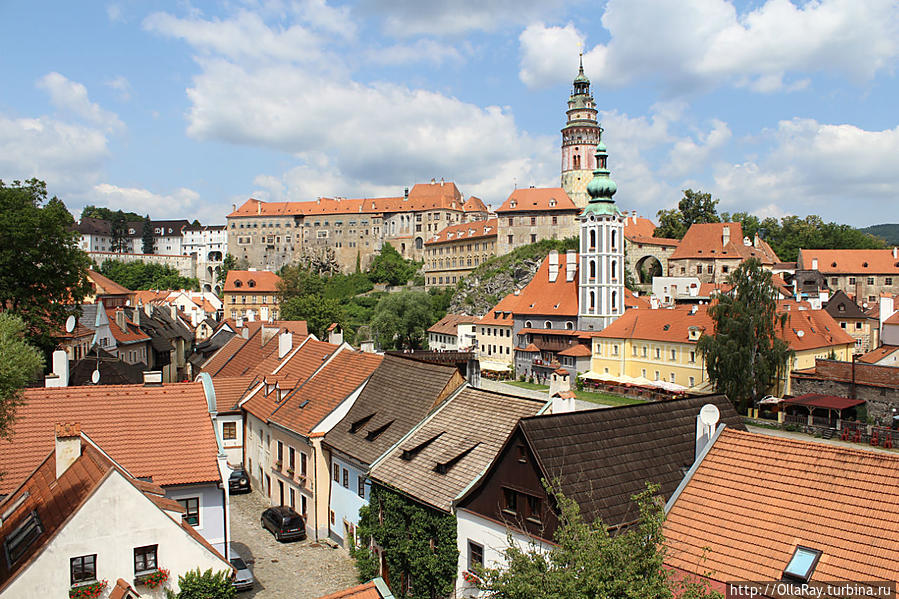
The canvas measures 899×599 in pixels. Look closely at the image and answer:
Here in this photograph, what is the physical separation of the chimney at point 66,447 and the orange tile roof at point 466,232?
95148mm

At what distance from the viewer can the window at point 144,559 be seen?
1282cm

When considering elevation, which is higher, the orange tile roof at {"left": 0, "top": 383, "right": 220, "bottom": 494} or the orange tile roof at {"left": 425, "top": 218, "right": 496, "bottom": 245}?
the orange tile roof at {"left": 425, "top": 218, "right": 496, "bottom": 245}

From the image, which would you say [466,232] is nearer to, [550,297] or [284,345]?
[550,297]

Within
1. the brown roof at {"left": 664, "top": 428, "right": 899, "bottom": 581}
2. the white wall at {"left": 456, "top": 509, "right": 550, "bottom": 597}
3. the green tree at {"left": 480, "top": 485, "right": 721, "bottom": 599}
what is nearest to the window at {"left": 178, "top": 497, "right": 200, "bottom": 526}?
the white wall at {"left": 456, "top": 509, "right": 550, "bottom": 597}

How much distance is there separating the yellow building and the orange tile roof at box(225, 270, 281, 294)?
58132 mm

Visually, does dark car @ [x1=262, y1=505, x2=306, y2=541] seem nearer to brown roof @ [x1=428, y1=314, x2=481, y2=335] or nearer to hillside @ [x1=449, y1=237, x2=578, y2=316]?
brown roof @ [x1=428, y1=314, x2=481, y2=335]

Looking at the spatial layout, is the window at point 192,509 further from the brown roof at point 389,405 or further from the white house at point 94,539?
the brown roof at point 389,405

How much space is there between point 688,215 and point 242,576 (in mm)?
94883

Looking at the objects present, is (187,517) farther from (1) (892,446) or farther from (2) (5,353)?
(1) (892,446)

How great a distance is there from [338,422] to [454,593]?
8.35 m

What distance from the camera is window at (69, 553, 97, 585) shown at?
480 inches

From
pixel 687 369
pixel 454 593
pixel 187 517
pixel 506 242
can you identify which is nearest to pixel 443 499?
pixel 454 593

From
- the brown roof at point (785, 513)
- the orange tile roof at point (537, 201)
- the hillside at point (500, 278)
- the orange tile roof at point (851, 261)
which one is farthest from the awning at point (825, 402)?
the orange tile roof at point (537, 201)

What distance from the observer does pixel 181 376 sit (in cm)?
5141
